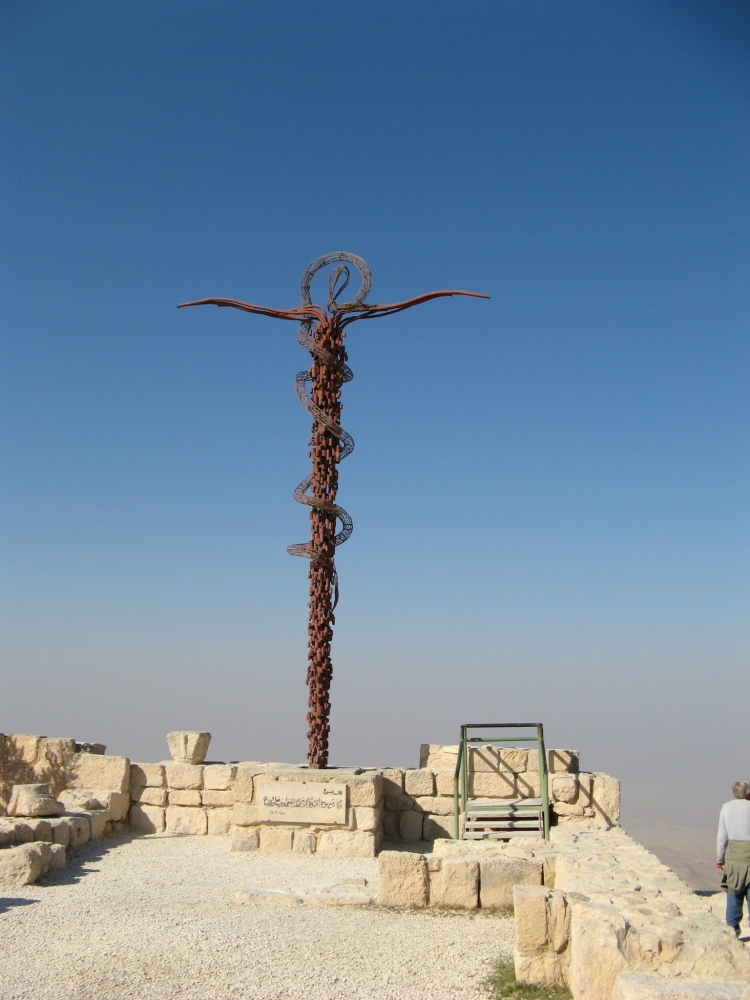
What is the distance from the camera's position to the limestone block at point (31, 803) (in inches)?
384

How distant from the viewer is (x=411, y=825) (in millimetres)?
11547

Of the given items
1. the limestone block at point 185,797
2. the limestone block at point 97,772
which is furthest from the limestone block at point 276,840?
the limestone block at point 97,772

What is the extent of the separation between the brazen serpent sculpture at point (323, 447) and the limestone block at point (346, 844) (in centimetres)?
111

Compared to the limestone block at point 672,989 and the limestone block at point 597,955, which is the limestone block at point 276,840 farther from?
the limestone block at point 672,989

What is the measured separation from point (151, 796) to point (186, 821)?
63cm

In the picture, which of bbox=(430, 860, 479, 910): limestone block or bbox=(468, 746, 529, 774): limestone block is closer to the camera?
bbox=(430, 860, 479, 910): limestone block

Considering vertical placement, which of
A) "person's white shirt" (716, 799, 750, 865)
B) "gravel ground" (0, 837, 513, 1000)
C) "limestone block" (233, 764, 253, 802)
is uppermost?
"person's white shirt" (716, 799, 750, 865)

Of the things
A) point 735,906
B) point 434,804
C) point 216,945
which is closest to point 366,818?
point 434,804

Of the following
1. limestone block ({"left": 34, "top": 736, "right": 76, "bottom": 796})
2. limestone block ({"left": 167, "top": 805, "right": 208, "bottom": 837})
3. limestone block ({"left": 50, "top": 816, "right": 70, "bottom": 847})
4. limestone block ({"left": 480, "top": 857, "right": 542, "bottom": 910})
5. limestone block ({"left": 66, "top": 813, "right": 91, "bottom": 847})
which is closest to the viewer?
limestone block ({"left": 480, "top": 857, "right": 542, "bottom": 910})

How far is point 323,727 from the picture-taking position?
1167 centimetres

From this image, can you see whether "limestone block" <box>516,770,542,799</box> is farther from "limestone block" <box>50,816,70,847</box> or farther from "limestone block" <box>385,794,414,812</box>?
"limestone block" <box>50,816,70,847</box>

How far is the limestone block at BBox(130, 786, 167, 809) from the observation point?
11.8 metres

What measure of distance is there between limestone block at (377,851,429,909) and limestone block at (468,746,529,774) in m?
3.79

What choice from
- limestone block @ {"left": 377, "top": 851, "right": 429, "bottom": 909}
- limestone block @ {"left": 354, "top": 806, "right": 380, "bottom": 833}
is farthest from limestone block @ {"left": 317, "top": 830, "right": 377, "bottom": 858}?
limestone block @ {"left": 377, "top": 851, "right": 429, "bottom": 909}
